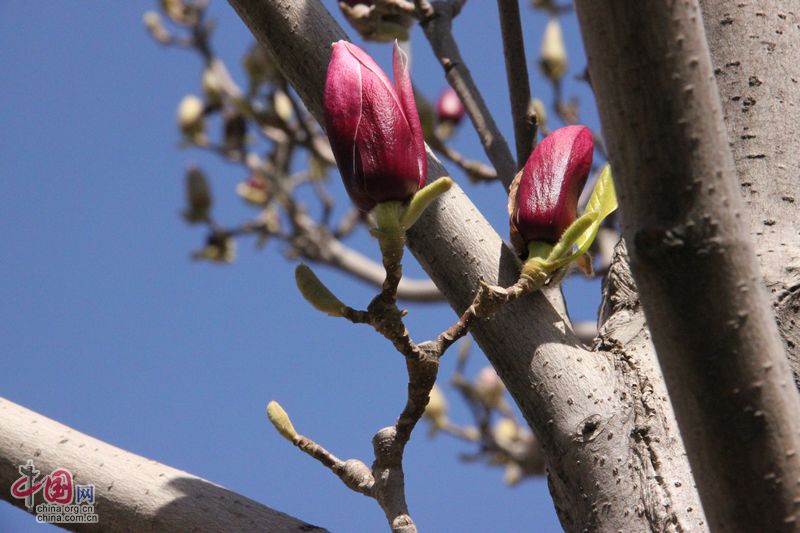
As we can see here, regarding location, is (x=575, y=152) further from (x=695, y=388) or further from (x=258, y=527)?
(x=258, y=527)

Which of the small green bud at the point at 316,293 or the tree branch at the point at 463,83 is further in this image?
the tree branch at the point at 463,83

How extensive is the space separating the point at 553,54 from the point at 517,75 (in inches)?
52.7

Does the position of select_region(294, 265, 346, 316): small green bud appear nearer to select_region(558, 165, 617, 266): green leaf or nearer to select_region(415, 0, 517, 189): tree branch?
select_region(558, 165, 617, 266): green leaf

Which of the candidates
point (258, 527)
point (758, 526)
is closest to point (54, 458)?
point (258, 527)

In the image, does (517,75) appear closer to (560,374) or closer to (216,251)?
(560,374)

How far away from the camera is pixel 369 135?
28.0 inches

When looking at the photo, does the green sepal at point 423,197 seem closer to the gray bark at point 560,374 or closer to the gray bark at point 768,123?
the gray bark at point 560,374

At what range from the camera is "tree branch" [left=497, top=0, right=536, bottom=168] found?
108 centimetres

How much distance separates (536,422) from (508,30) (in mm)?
510

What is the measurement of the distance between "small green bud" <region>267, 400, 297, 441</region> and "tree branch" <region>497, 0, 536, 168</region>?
408mm

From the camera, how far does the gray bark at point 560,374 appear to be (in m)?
0.76

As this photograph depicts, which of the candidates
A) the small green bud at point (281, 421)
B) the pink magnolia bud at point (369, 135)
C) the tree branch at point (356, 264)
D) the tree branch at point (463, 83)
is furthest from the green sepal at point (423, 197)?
the tree branch at point (356, 264)

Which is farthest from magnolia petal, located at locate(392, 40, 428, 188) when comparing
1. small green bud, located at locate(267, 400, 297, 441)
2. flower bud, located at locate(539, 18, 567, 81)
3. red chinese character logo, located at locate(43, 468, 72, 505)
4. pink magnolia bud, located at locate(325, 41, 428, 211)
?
flower bud, located at locate(539, 18, 567, 81)

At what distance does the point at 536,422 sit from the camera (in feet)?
2.61
